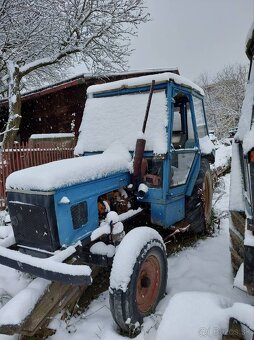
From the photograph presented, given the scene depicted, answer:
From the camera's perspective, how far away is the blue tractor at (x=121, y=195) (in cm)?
238

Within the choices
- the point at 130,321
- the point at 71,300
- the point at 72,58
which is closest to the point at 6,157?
the point at 71,300

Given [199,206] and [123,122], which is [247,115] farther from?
[199,206]

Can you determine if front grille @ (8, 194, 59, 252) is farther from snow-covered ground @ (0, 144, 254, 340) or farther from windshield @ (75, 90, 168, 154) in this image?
windshield @ (75, 90, 168, 154)

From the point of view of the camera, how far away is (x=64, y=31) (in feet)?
40.9

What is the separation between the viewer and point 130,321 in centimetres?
237

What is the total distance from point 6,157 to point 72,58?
8186 mm

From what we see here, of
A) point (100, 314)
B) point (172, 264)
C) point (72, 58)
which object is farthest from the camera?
point (72, 58)

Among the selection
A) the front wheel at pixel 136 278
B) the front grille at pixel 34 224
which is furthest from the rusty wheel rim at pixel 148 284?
the front grille at pixel 34 224

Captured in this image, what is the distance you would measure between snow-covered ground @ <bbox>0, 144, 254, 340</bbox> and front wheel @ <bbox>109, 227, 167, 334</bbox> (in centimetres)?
12

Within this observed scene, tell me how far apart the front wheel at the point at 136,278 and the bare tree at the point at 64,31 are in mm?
9665

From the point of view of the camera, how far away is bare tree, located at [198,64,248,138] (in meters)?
25.9

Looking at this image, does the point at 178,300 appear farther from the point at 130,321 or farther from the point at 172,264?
the point at 172,264

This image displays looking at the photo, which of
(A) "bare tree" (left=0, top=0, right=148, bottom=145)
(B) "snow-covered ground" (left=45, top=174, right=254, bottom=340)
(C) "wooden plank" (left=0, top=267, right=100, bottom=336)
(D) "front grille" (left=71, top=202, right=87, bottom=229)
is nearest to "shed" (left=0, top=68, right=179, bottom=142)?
(A) "bare tree" (left=0, top=0, right=148, bottom=145)

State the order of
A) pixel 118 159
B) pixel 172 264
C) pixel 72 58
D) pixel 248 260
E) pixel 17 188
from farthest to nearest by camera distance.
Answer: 1. pixel 72 58
2. pixel 172 264
3. pixel 118 159
4. pixel 17 188
5. pixel 248 260
